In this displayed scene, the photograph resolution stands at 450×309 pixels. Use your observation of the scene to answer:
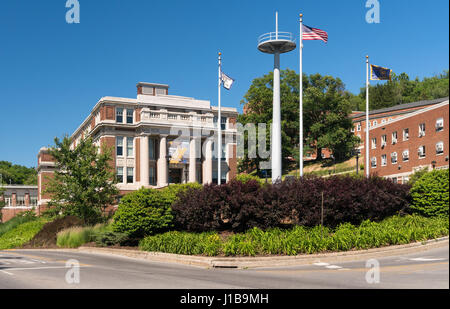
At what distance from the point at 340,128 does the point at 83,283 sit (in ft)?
218

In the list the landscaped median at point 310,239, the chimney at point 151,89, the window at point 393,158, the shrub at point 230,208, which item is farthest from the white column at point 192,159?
the landscaped median at point 310,239

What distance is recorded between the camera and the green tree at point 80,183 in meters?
34.6

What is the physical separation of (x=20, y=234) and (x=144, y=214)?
2436 centimetres

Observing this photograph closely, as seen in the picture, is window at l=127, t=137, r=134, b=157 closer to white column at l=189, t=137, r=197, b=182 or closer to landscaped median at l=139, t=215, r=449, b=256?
white column at l=189, t=137, r=197, b=182

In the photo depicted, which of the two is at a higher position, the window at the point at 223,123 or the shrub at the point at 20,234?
the window at the point at 223,123

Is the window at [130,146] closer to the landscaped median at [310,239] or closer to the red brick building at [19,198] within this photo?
the landscaped median at [310,239]

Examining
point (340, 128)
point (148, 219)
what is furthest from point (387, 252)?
point (340, 128)

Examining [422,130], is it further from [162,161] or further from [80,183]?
[162,161]

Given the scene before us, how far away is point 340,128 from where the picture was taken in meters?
74.7

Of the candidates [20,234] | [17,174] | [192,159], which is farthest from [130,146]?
[17,174]

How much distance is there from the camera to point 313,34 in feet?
94.8

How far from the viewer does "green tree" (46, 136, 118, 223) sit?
34.6 m

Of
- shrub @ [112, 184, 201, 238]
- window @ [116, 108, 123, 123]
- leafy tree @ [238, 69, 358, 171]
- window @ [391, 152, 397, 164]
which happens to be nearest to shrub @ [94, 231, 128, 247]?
shrub @ [112, 184, 201, 238]

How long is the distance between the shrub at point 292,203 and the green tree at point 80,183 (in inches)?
504
